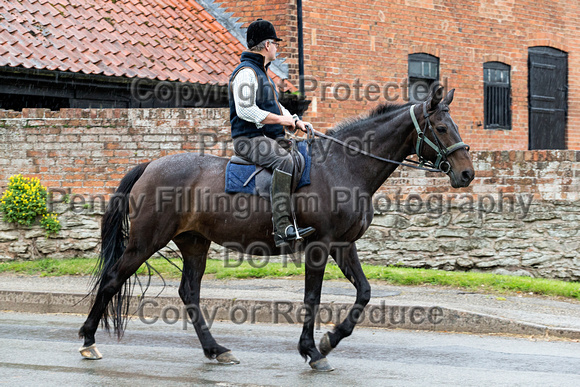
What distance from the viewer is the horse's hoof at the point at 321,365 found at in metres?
6.10

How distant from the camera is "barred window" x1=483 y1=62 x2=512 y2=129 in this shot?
60.9ft

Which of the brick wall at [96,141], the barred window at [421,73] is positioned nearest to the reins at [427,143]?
the brick wall at [96,141]

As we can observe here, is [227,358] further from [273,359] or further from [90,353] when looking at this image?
[90,353]

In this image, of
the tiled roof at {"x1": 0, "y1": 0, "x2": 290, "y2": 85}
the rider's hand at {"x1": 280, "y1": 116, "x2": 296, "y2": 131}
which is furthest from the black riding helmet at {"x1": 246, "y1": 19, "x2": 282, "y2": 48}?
the tiled roof at {"x1": 0, "y1": 0, "x2": 290, "y2": 85}

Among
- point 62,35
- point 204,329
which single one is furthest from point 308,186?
point 62,35

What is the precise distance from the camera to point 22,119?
12070 millimetres

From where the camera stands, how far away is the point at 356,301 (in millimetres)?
6449

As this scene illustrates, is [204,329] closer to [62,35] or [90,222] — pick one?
[90,222]

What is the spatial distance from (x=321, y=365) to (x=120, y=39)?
10569 millimetres

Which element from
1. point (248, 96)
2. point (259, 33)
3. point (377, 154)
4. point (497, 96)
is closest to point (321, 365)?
point (377, 154)

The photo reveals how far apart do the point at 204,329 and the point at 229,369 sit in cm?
64

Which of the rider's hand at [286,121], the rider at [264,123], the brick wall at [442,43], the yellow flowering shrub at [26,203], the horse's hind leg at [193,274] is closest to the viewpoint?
the rider at [264,123]

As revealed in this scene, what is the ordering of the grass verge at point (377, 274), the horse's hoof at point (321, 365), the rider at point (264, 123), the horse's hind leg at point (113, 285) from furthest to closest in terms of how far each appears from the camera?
the grass verge at point (377, 274) < the horse's hind leg at point (113, 285) < the rider at point (264, 123) < the horse's hoof at point (321, 365)

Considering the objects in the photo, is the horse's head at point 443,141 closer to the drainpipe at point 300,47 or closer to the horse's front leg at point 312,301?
the horse's front leg at point 312,301
